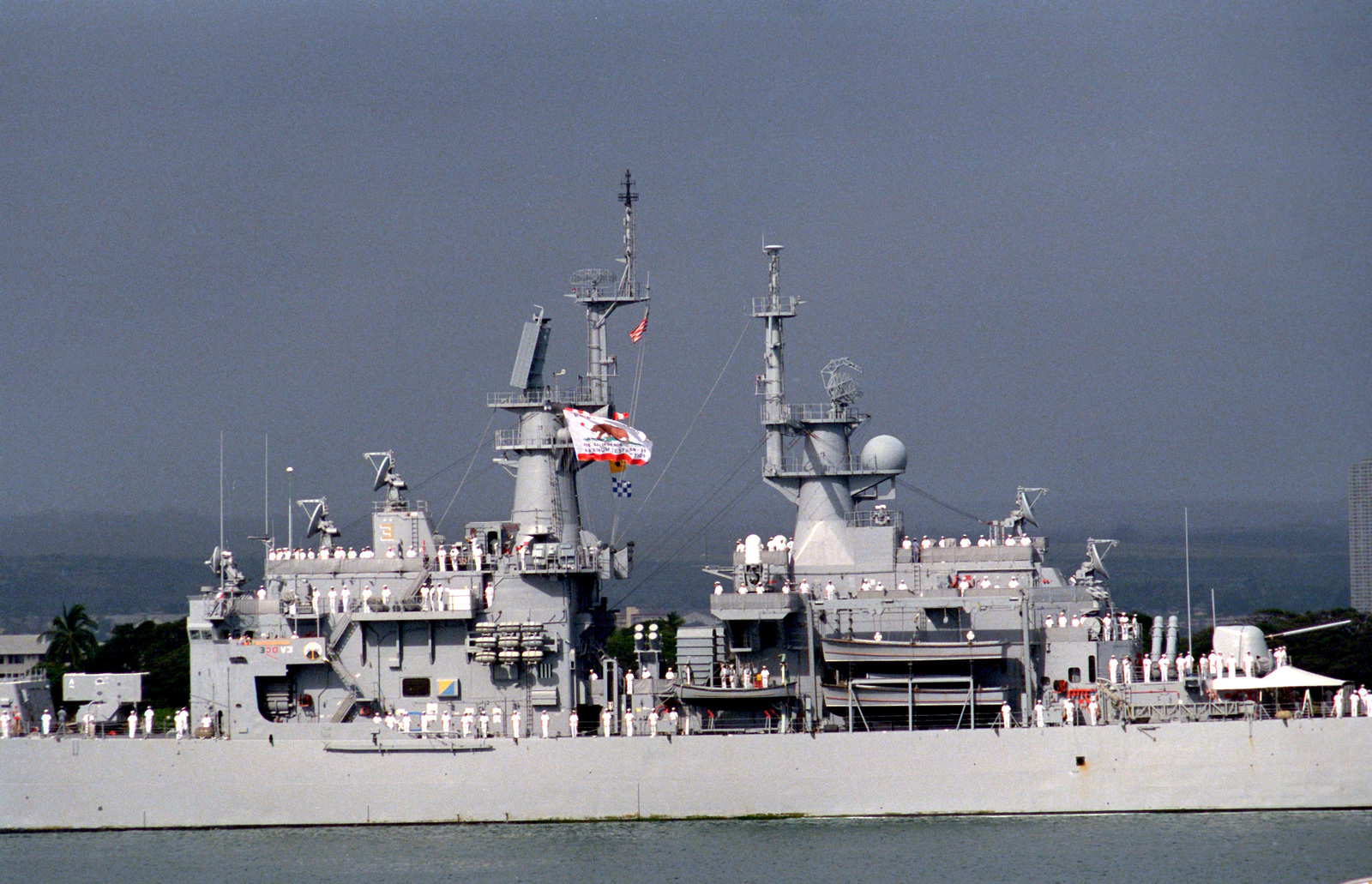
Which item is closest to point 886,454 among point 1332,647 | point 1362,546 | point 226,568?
point 226,568

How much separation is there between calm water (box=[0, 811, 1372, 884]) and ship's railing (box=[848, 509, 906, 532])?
6473 mm

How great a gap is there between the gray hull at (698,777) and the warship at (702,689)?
5cm

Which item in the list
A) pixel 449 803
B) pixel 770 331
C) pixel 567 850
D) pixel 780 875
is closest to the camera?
pixel 780 875

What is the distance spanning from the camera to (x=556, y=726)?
34.1 meters

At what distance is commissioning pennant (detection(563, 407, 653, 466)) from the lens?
35344 mm

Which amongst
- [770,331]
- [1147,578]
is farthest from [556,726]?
[1147,578]

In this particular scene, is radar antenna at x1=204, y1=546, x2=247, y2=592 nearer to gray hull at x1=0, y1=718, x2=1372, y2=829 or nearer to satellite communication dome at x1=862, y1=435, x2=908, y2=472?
gray hull at x1=0, y1=718, x2=1372, y2=829

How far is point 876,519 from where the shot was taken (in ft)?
116

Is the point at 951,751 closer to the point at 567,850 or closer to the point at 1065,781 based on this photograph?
the point at 1065,781

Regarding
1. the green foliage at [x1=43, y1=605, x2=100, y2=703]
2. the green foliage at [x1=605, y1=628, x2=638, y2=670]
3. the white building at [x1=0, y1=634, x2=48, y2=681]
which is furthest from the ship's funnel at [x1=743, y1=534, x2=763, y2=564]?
the white building at [x1=0, y1=634, x2=48, y2=681]

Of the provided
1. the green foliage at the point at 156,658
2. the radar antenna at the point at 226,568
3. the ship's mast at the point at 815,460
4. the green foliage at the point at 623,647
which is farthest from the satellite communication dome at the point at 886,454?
the green foliage at the point at 156,658

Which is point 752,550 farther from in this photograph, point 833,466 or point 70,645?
point 70,645

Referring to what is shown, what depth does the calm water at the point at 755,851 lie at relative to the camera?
91.9ft

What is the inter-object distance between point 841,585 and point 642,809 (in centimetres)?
629
